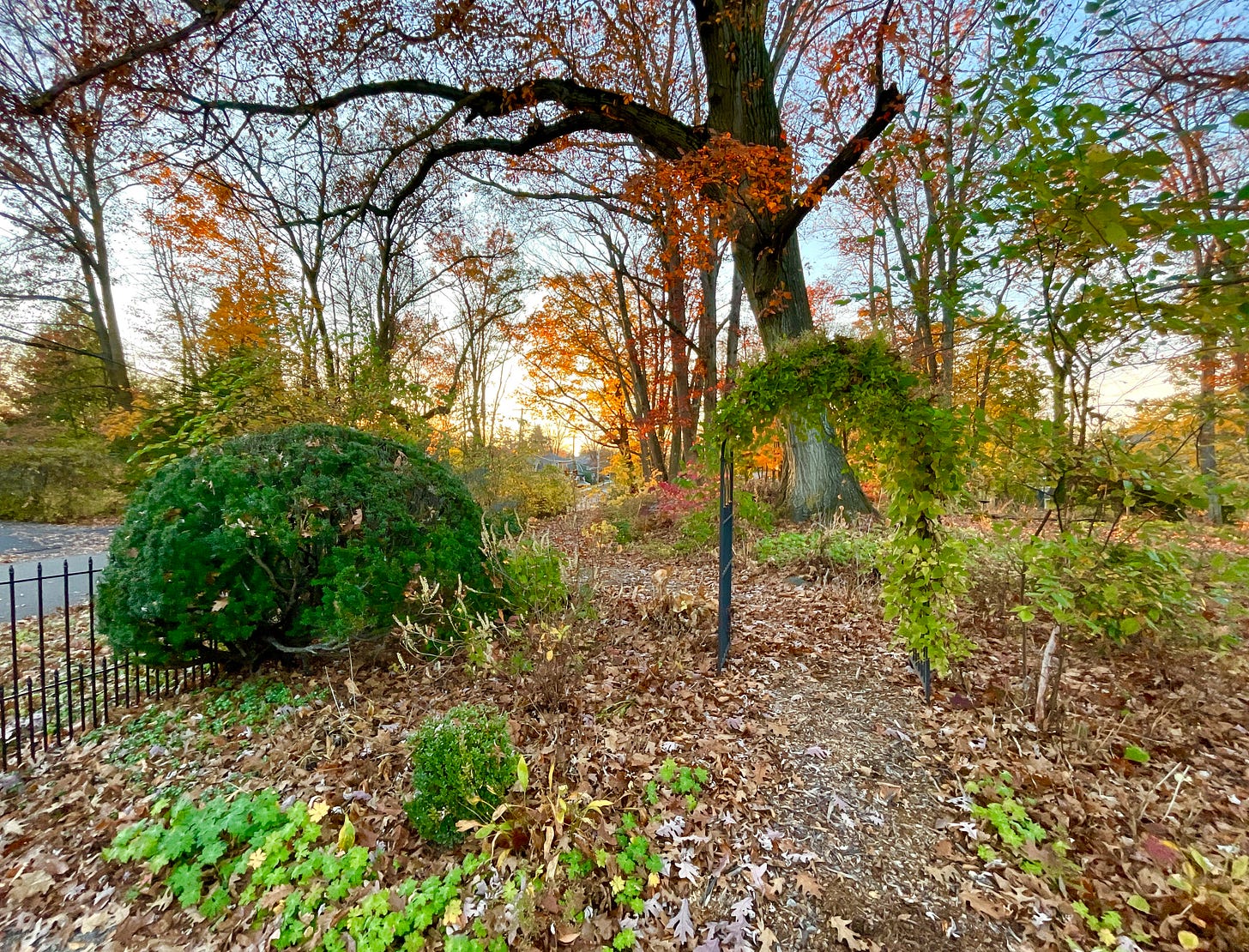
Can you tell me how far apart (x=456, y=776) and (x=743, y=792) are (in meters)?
1.47

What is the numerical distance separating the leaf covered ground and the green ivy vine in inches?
24.7

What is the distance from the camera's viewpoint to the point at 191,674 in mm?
3754

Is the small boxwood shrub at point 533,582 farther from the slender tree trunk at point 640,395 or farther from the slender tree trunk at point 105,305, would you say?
the slender tree trunk at point 105,305

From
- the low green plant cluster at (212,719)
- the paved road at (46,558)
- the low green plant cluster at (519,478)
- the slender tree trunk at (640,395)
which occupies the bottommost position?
the low green plant cluster at (212,719)

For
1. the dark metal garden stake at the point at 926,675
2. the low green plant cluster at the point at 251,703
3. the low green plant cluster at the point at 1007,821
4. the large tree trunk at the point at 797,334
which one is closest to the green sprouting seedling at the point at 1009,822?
the low green plant cluster at the point at 1007,821

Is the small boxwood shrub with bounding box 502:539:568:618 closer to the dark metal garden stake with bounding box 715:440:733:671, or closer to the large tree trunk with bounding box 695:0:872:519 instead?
the dark metal garden stake with bounding box 715:440:733:671

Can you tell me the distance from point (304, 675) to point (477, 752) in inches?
82.2

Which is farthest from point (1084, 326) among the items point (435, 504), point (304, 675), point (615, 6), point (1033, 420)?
point (615, 6)

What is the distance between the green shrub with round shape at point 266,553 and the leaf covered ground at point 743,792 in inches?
21.6

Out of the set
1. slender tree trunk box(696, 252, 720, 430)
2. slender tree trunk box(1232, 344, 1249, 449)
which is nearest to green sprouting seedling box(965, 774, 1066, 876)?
slender tree trunk box(1232, 344, 1249, 449)

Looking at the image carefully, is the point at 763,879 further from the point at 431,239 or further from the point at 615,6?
the point at 431,239

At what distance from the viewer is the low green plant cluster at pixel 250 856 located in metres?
2.08

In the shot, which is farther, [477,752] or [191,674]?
[191,674]

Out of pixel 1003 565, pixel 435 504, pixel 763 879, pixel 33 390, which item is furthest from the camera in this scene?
pixel 33 390
